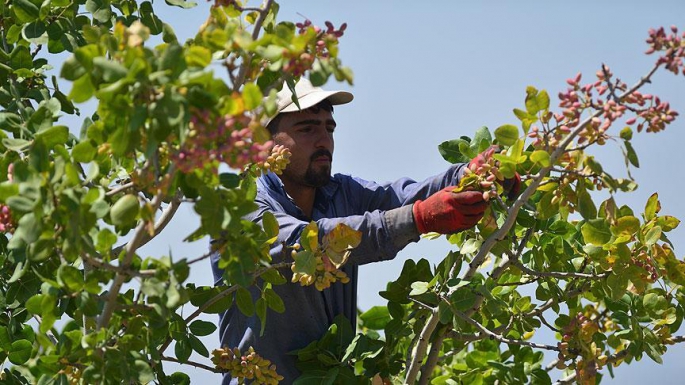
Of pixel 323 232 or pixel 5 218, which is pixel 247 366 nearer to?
pixel 323 232

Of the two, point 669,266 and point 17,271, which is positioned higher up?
point 669,266

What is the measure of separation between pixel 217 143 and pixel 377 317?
73.5 inches

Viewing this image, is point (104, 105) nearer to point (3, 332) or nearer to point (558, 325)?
point (3, 332)

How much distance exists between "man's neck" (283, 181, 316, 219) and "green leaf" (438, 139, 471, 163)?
2.38 ft

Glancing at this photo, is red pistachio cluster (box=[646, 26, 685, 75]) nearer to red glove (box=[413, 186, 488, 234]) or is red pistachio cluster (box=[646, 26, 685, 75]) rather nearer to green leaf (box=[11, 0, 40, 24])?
red glove (box=[413, 186, 488, 234])

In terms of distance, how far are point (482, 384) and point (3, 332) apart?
5.49ft

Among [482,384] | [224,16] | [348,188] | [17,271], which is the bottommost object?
[17,271]

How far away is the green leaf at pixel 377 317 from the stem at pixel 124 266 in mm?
1486

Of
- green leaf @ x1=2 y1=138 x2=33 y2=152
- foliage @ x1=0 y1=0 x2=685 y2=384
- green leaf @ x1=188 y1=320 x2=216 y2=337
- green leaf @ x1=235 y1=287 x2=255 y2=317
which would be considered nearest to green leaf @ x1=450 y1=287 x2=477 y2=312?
foliage @ x1=0 y1=0 x2=685 y2=384

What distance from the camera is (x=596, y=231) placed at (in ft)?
12.2

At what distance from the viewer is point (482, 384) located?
4402mm

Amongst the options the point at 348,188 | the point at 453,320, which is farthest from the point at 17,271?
the point at 348,188

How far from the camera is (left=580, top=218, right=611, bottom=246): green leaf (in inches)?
146

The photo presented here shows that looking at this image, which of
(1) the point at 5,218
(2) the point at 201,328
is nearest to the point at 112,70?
(1) the point at 5,218
